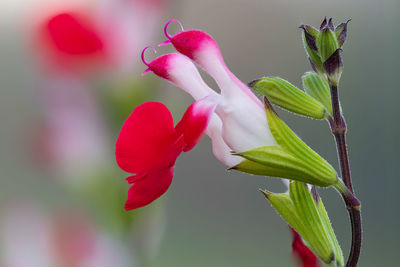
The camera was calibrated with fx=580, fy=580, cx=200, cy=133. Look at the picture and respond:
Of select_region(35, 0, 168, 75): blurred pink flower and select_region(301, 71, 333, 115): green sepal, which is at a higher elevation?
select_region(35, 0, 168, 75): blurred pink flower

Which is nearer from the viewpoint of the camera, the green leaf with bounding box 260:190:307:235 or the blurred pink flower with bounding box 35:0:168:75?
the green leaf with bounding box 260:190:307:235

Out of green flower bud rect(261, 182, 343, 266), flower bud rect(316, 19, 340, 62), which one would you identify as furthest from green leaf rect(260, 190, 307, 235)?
flower bud rect(316, 19, 340, 62)

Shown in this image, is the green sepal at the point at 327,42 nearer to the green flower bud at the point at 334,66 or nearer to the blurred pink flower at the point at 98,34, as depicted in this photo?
the green flower bud at the point at 334,66

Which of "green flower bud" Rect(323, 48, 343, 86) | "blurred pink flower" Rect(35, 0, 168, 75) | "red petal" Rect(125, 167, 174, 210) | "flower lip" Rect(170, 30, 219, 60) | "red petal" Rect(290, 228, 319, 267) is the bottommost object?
"red petal" Rect(290, 228, 319, 267)

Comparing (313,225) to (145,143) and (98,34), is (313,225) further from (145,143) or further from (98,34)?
(98,34)

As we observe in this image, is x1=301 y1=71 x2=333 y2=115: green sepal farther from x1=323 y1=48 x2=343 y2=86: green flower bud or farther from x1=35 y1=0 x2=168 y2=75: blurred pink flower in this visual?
x1=35 y1=0 x2=168 y2=75: blurred pink flower

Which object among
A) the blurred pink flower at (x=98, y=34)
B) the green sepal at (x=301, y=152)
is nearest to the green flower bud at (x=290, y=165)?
the green sepal at (x=301, y=152)

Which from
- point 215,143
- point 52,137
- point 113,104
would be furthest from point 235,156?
point 52,137
